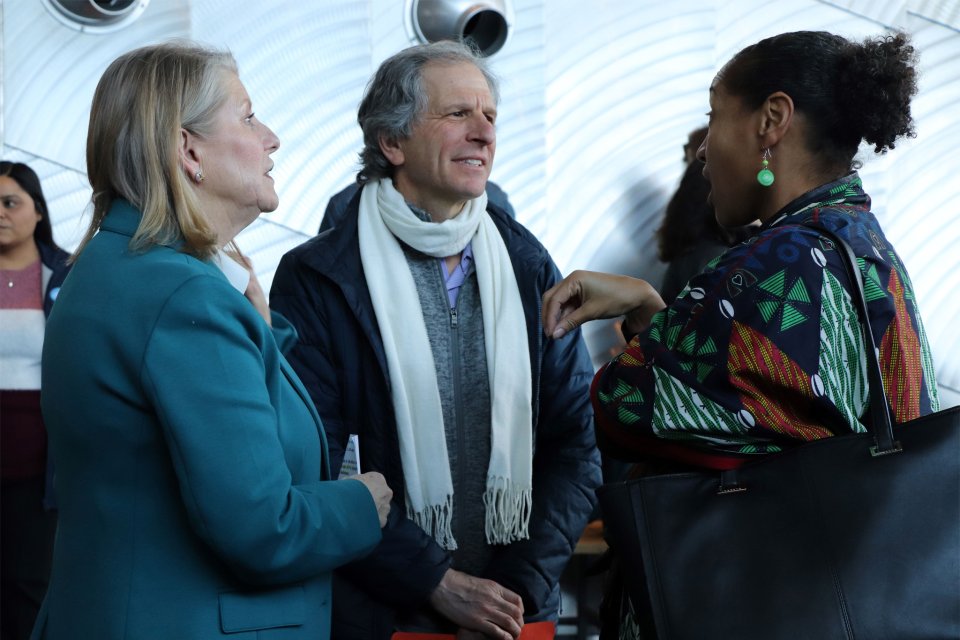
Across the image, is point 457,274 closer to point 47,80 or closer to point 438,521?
point 438,521

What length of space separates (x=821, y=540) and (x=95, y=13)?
11.9 feet

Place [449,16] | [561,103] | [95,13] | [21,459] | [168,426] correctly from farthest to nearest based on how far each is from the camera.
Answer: [561,103], [449,16], [95,13], [21,459], [168,426]

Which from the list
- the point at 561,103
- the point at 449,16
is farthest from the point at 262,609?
the point at 561,103

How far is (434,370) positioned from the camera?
2.34m

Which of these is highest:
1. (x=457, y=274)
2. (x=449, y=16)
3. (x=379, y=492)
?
(x=449, y=16)

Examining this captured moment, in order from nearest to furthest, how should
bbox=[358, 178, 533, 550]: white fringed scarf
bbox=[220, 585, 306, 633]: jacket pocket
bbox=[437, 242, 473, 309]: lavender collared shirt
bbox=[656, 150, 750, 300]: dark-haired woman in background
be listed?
bbox=[220, 585, 306, 633]: jacket pocket < bbox=[358, 178, 533, 550]: white fringed scarf < bbox=[437, 242, 473, 309]: lavender collared shirt < bbox=[656, 150, 750, 300]: dark-haired woman in background

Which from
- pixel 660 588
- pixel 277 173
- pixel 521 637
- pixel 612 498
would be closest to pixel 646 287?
pixel 612 498

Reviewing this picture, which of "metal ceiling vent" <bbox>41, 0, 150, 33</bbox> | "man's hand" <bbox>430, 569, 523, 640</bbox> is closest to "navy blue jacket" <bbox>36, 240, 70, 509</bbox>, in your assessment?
"metal ceiling vent" <bbox>41, 0, 150, 33</bbox>

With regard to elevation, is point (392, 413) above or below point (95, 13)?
below

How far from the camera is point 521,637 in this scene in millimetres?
2215

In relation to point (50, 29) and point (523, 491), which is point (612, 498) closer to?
point (523, 491)

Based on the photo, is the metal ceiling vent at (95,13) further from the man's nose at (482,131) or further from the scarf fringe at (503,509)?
the scarf fringe at (503,509)

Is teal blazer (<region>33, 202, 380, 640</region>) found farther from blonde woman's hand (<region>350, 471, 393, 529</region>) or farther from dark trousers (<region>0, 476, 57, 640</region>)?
dark trousers (<region>0, 476, 57, 640</region>)

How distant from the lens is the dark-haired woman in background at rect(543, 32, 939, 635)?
61.2 inches
